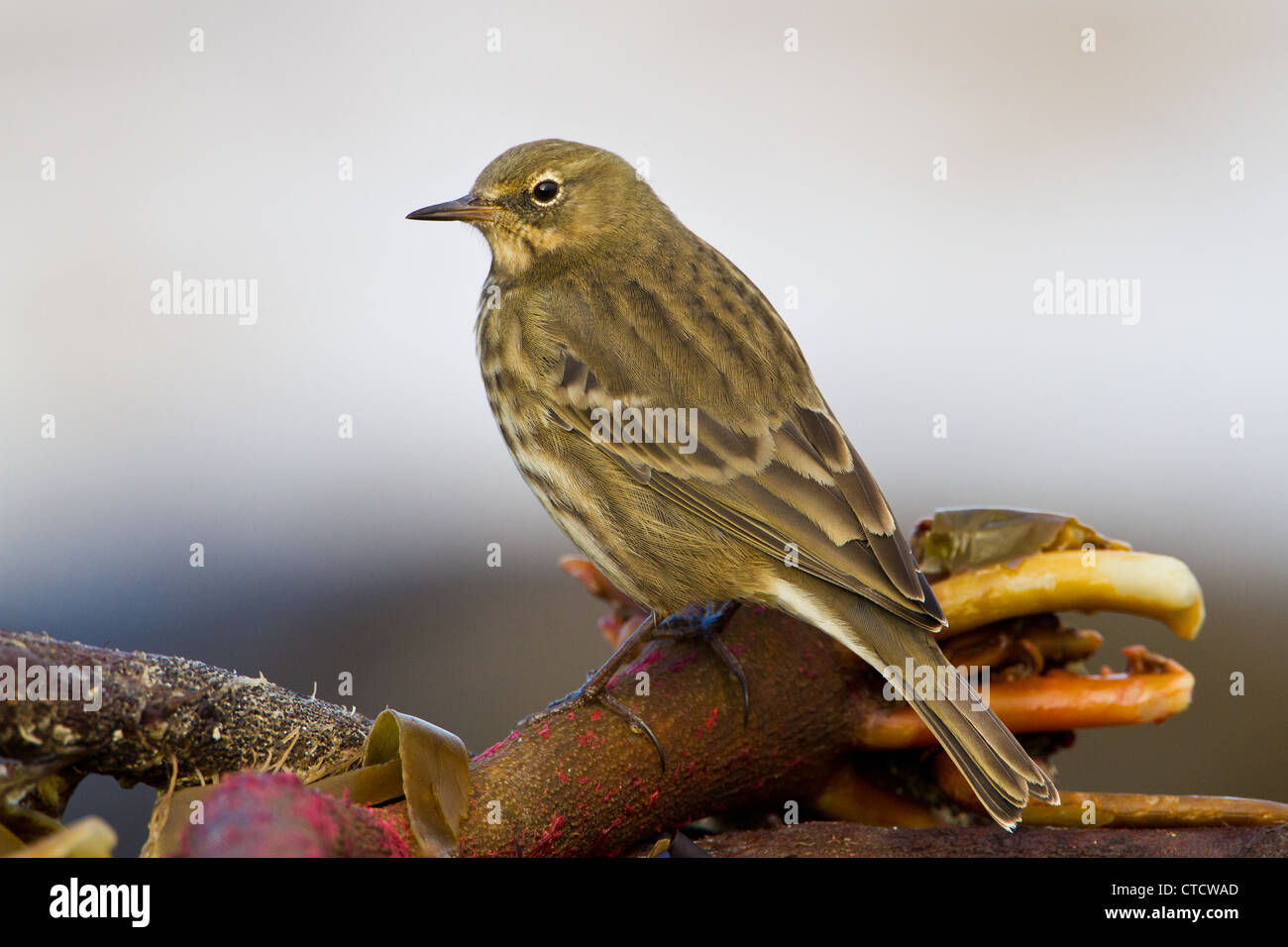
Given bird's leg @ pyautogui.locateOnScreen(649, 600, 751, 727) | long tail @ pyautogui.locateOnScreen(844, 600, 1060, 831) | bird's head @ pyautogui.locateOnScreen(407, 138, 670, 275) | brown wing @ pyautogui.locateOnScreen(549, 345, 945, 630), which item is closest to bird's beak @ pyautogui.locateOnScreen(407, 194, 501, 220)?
bird's head @ pyautogui.locateOnScreen(407, 138, 670, 275)

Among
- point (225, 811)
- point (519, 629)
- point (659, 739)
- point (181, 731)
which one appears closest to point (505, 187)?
point (519, 629)

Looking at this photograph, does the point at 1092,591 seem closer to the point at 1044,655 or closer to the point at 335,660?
the point at 1044,655

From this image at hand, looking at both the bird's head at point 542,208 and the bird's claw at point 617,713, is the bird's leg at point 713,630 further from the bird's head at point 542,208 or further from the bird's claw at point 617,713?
the bird's head at point 542,208

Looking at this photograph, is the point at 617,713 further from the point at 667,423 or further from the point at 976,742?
the point at 667,423

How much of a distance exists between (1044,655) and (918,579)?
0.91ft

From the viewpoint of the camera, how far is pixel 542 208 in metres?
2.92

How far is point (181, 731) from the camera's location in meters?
1.24

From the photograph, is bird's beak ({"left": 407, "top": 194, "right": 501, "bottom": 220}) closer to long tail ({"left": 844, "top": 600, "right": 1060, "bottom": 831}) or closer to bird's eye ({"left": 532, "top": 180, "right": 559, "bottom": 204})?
bird's eye ({"left": 532, "top": 180, "right": 559, "bottom": 204})

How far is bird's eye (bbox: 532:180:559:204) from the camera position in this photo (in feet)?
9.55

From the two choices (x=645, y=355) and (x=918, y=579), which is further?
(x=645, y=355)

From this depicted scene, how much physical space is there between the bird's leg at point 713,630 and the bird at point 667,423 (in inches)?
1.7

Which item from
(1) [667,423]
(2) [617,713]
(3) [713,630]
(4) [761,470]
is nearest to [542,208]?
(1) [667,423]

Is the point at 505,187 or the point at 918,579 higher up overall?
the point at 505,187

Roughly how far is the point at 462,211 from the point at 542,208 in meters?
0.20
